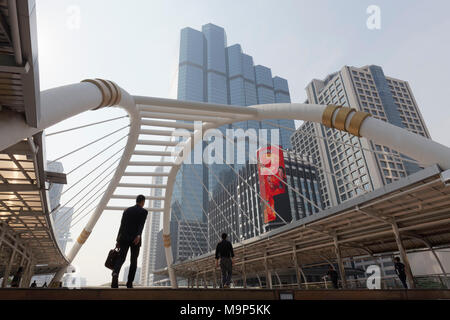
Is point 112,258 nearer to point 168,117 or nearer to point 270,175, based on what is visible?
point 168,117

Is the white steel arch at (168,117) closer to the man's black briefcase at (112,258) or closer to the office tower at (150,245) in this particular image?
the man's black briefcase at (112,258)

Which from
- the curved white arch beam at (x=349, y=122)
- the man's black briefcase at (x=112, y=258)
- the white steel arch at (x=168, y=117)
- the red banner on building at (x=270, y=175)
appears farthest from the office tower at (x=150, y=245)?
the man's black briefcase at (x=112, y=258)

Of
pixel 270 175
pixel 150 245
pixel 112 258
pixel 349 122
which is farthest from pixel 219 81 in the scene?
pixel 112 258

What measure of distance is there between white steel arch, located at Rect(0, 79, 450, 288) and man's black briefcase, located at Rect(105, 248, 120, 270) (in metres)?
2.72

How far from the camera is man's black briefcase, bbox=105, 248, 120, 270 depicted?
17.7 ft

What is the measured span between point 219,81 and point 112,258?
158 metres

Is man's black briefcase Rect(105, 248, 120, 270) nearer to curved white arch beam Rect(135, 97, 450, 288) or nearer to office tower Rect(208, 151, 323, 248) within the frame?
curved white arch beam Rect(135, 97, 450, 288)

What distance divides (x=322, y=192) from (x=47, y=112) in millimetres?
93644

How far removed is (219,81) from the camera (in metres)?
156

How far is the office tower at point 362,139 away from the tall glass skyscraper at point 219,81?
4965 centimetres

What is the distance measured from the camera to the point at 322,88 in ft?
335

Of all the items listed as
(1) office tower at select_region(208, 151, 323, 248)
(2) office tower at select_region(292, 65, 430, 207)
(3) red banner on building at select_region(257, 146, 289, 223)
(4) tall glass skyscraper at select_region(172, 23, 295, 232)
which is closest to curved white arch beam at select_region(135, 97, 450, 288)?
(3) red banner on building at select_region(257, 146, 289, 223)

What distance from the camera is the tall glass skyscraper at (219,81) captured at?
135587mm
